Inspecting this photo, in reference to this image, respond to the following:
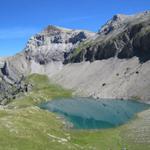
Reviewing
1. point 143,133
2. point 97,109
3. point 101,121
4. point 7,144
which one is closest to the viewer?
point 7,144

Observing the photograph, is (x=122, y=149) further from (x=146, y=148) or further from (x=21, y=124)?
(x=21, y=124)

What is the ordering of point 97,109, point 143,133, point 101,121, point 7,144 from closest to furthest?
point 7,144
point 143,133
point 101,121
point 97,109

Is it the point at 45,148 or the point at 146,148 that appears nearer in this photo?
the point at 45,148

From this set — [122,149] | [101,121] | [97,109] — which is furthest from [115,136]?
[97,109]

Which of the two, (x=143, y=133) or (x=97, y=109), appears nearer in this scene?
(x=143, y=133)

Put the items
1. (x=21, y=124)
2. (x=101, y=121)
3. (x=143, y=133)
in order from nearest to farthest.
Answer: (x=21, y=124)
(x=143, y=133)
(x=101, y=121)

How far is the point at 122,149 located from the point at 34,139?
17672mm

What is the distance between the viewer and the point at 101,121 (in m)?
135

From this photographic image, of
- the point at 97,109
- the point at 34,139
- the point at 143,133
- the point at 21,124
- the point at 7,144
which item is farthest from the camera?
the point at 97,109

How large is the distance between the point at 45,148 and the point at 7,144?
6.60 m

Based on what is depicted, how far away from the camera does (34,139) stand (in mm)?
68188

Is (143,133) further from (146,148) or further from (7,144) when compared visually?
(7,144)

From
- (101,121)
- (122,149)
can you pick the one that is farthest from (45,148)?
(101,121)

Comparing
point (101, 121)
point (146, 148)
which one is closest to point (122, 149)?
point (146, 148)
